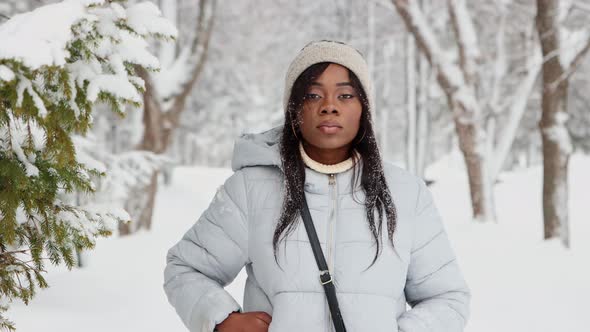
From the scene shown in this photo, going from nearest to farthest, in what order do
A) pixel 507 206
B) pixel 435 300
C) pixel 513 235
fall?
pixel 435 300 → pixel 513 235 → pixel 507 206

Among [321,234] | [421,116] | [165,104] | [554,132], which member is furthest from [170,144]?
[321,234]

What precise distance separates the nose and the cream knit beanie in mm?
141

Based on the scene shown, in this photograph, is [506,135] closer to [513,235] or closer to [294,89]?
[513,235]

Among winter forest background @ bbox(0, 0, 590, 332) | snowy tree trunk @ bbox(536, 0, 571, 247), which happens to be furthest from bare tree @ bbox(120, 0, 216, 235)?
snowy tree trunk @ bbox(536, 0, 571, 247)

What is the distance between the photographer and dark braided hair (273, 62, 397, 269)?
200 cm

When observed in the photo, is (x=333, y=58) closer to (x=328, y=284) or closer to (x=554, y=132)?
(x=328, y=284)

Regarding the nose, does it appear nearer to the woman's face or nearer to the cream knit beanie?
the woman's face

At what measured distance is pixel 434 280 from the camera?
2.10 meters

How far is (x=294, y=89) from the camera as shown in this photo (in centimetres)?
215

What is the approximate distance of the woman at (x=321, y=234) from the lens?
1933mm

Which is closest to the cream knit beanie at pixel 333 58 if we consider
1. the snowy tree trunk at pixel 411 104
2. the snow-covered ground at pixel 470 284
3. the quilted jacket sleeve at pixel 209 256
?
the quilted jacket sleeve at pixel 209 256

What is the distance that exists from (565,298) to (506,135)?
5.31 m

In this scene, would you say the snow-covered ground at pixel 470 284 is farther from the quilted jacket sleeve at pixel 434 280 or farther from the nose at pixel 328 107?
the nose at pixel 328 107

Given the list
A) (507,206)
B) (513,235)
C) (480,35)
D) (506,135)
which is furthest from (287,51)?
(513,235)
